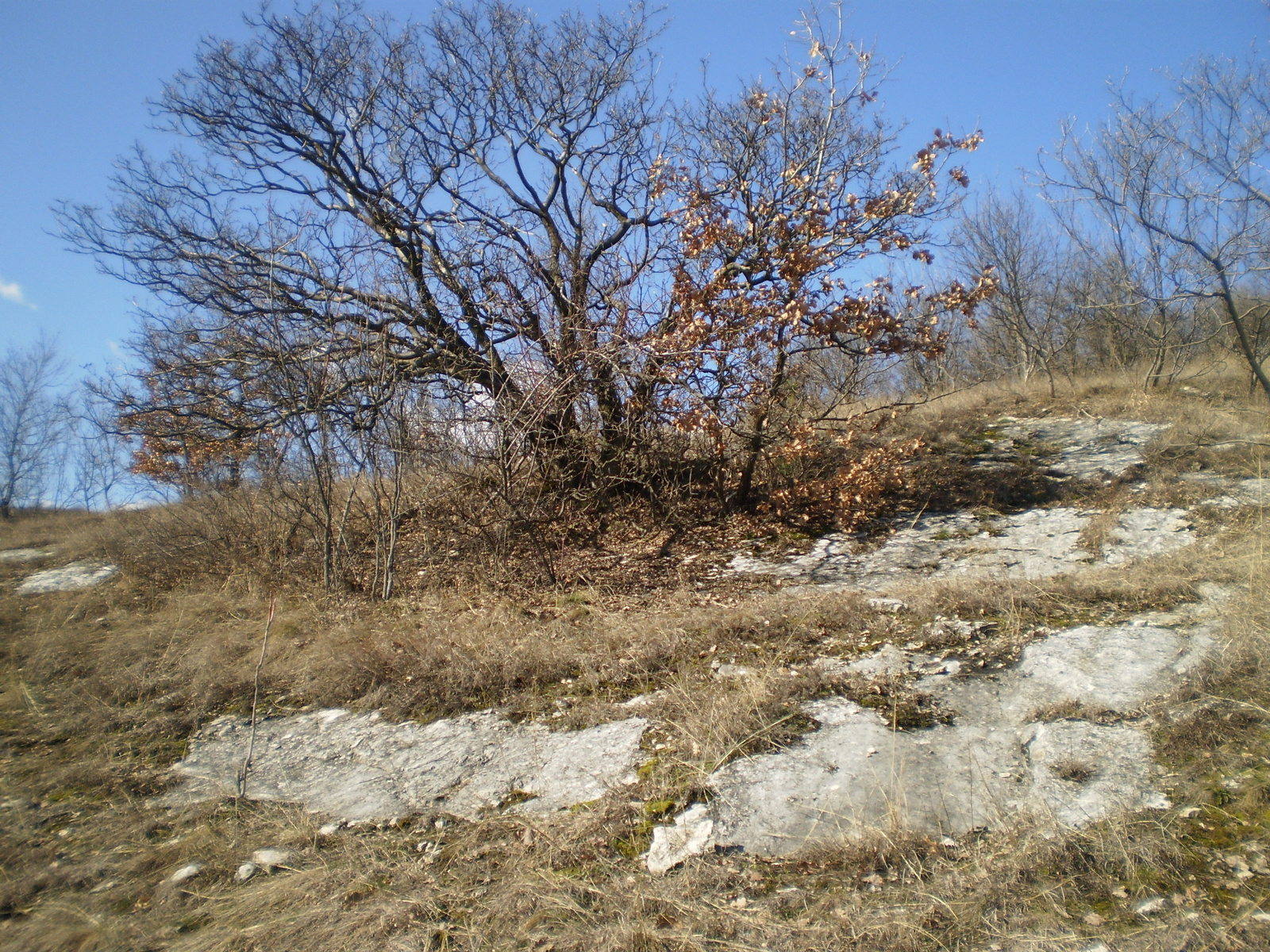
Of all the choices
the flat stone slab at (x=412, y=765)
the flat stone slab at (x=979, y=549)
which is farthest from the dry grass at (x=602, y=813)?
the flat stone slab at (x=979, y=549)

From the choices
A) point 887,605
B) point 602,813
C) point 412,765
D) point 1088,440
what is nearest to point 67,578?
point 412,765

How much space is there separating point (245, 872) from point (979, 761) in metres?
3.36

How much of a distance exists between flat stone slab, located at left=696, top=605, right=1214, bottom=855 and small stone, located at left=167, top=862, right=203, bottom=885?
2.26 m

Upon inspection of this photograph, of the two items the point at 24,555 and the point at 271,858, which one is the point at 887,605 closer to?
the point at 271,858

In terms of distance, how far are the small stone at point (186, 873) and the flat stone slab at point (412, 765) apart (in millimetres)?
583

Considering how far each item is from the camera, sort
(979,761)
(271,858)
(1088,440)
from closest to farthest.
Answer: (271,858) < (979,761) < (1088,440)

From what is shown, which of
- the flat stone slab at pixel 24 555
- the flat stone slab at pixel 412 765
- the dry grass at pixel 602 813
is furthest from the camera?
the flat stone slab at pixel 24 555

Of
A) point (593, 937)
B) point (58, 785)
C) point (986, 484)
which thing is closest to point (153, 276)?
point (58, 785)

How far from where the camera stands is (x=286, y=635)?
641cm

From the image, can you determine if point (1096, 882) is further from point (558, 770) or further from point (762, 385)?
point (762, 385)

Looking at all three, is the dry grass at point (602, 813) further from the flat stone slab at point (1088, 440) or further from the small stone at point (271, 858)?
the flat stone slab at point (1088, 440)

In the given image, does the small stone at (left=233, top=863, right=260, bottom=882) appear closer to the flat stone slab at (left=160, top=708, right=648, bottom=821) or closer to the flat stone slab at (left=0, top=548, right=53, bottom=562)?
the flat stone slab at (left=160, top=708, right=648, bottom=821)

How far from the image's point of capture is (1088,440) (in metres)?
9.94

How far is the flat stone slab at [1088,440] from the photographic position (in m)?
8.76
